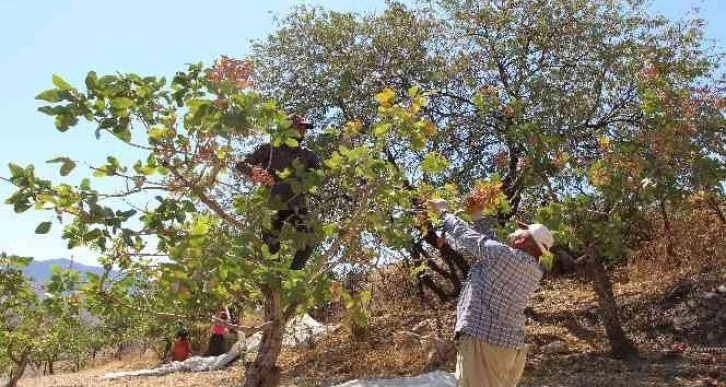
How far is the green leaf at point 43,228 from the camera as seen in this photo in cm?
322

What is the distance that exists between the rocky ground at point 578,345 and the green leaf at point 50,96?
499cm

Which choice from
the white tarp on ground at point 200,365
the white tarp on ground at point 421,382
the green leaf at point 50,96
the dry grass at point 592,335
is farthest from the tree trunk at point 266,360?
the white tarp on ground at point 200,365

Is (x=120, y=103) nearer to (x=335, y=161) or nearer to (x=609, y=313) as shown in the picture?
(x=335, y=161)

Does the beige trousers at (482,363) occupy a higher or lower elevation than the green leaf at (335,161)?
lower

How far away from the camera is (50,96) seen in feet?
10.2

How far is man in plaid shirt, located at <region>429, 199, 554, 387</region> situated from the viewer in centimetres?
357

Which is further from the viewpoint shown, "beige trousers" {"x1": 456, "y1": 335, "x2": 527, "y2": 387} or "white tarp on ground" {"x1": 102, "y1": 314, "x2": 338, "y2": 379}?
"white tarp on ground" {"x1": 102, "y1": 314, "x2": 338, "y2": 379}

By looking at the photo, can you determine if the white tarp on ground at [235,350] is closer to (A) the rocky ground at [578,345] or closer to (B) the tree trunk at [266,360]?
(A) the rocky ground at [578,345]

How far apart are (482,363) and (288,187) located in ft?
5.83

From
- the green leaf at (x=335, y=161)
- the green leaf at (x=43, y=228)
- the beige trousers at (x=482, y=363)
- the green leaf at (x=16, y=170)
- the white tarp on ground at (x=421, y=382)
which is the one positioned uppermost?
the green leaf at (x=335, y=161)

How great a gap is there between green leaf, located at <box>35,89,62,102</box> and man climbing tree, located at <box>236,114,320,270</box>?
3.71ft

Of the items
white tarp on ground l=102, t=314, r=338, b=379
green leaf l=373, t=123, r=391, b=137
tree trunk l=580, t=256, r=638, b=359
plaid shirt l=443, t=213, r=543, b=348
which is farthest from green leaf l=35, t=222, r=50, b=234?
white tarp on ground l=102, t=314, r=338, b=379

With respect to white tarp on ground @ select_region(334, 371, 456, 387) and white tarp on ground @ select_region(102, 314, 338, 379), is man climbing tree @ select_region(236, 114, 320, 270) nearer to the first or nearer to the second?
white tarp on ground @ select_region(334, 371, 456, 387)

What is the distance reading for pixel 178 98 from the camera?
3.43 m
